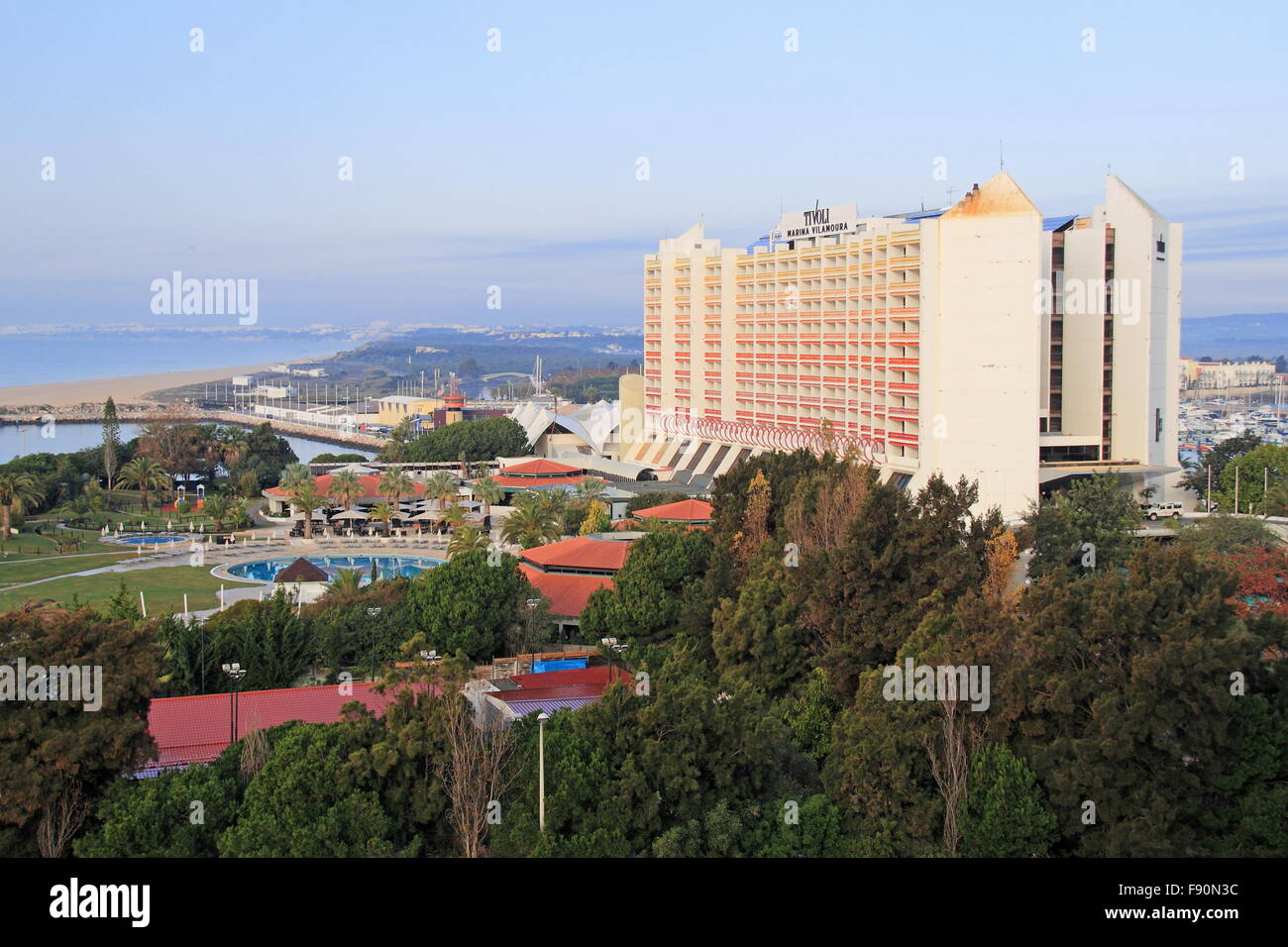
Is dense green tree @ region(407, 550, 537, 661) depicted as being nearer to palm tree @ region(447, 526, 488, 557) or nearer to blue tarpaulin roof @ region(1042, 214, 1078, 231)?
palm tree @ region(447, 526, 488, 557)

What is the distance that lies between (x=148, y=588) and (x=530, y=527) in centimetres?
1511

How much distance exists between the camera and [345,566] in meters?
56.8

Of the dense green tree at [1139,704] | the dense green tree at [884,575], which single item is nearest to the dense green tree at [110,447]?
the dense green tree at [884,575]

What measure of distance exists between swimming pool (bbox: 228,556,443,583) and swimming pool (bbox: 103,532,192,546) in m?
7.98

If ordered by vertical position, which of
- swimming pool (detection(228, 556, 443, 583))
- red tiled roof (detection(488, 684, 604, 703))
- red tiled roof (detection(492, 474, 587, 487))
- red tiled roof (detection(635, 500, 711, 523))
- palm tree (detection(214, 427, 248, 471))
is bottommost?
swimming pool (detection(228, 556, 443, 583))

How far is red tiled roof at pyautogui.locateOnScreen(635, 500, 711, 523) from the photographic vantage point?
53.4 meters

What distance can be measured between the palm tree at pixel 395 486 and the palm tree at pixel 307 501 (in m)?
3.62

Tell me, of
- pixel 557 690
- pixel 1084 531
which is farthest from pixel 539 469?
pixel 557 690

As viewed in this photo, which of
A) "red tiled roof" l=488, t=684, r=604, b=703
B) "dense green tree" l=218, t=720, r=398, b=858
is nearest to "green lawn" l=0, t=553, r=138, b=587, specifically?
"red tiled roof" l=488, t=684, r=604, b=703

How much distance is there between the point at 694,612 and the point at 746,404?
42.3 meters

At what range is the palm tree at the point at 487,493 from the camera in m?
69.6

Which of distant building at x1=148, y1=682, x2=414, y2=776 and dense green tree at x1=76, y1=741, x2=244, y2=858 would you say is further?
distant building at x1=148, y1=682, x2=414, y2=776

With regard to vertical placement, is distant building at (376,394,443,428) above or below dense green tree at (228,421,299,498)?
above
